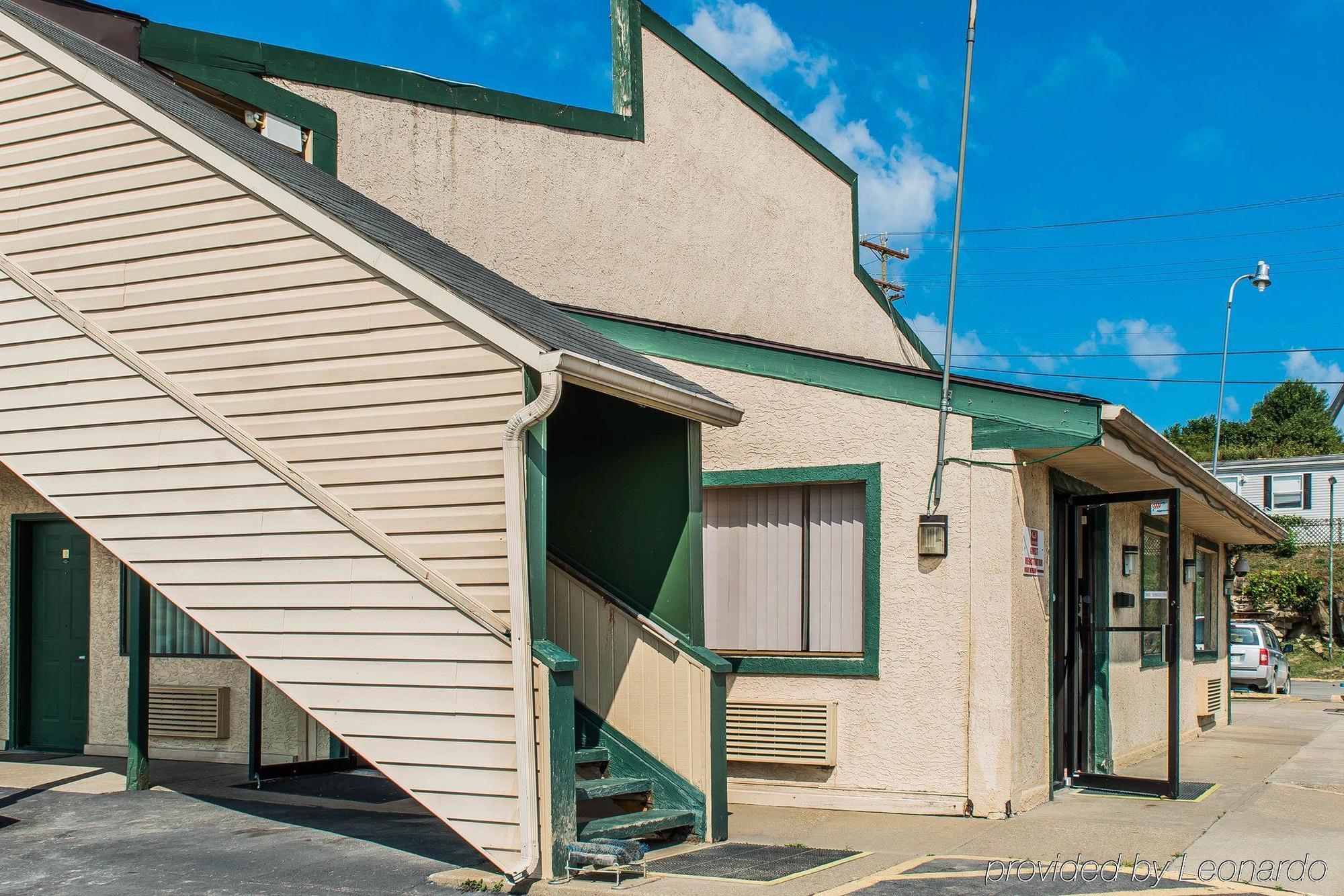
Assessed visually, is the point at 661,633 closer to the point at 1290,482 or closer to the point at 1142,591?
the point at 1142,591

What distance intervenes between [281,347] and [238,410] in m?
0.47

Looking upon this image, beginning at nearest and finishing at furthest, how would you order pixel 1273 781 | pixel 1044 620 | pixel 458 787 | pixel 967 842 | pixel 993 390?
pixel 458 787 < pixel 967 842 < pixel 993 390 < pixel 1044 620 < pixel 1273 781

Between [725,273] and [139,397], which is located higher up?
[725,273]

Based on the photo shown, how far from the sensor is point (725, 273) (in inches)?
558

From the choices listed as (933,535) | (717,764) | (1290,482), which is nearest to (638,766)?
(717,764)

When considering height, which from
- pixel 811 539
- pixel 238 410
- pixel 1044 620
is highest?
pixel 238 410

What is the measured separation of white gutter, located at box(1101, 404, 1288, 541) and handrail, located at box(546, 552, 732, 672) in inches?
121

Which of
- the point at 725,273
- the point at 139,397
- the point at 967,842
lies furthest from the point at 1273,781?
the point at 139,397

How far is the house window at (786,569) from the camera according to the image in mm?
9805

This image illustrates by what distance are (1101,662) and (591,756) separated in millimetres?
5371

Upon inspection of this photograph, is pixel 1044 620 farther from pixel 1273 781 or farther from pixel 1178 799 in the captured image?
pixel 1273 781

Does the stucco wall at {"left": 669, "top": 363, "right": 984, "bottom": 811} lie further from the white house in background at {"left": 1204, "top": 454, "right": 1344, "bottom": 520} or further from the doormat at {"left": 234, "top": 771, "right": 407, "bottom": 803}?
the white house in background at {"left": 1204, "top": 454, "right": 1344, "bottom": 520}

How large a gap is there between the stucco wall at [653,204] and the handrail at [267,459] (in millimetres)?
3134

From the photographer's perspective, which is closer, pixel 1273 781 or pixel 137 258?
pixel 137 258
